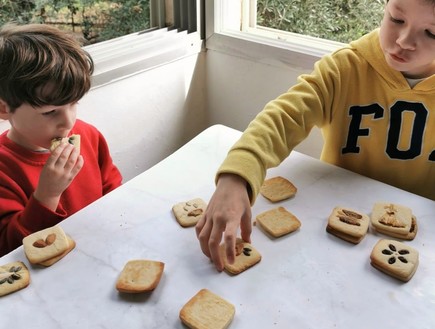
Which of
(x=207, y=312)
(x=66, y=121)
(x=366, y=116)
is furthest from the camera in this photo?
(x=366, y=116)

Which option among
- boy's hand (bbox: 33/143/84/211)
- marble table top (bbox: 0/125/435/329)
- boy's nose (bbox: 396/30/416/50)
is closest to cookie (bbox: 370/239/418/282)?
marble table top (bbox: 0/125/435/329)

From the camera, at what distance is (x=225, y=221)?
0.70m

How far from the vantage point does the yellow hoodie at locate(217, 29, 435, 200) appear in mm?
962

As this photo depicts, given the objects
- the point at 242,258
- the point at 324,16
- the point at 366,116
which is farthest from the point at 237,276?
the point at 324,16

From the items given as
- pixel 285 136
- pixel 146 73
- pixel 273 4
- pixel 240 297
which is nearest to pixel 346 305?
pixel 240 297

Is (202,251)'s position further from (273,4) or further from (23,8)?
(273,4)

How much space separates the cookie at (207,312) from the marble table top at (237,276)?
0.01 m

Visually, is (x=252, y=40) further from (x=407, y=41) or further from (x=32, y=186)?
(x=32, y=186)

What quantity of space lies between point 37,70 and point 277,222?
1.70ft

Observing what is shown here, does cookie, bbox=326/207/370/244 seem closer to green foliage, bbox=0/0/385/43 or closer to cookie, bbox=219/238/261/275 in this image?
cookie, bbox=219/238/261/275

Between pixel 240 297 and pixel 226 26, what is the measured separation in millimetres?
1072

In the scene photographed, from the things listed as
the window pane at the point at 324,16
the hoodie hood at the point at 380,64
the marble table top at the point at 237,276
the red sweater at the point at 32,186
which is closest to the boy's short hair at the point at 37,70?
the red sweater at the point at 32,186

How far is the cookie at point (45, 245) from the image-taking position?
695mm

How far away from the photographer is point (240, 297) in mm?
640
